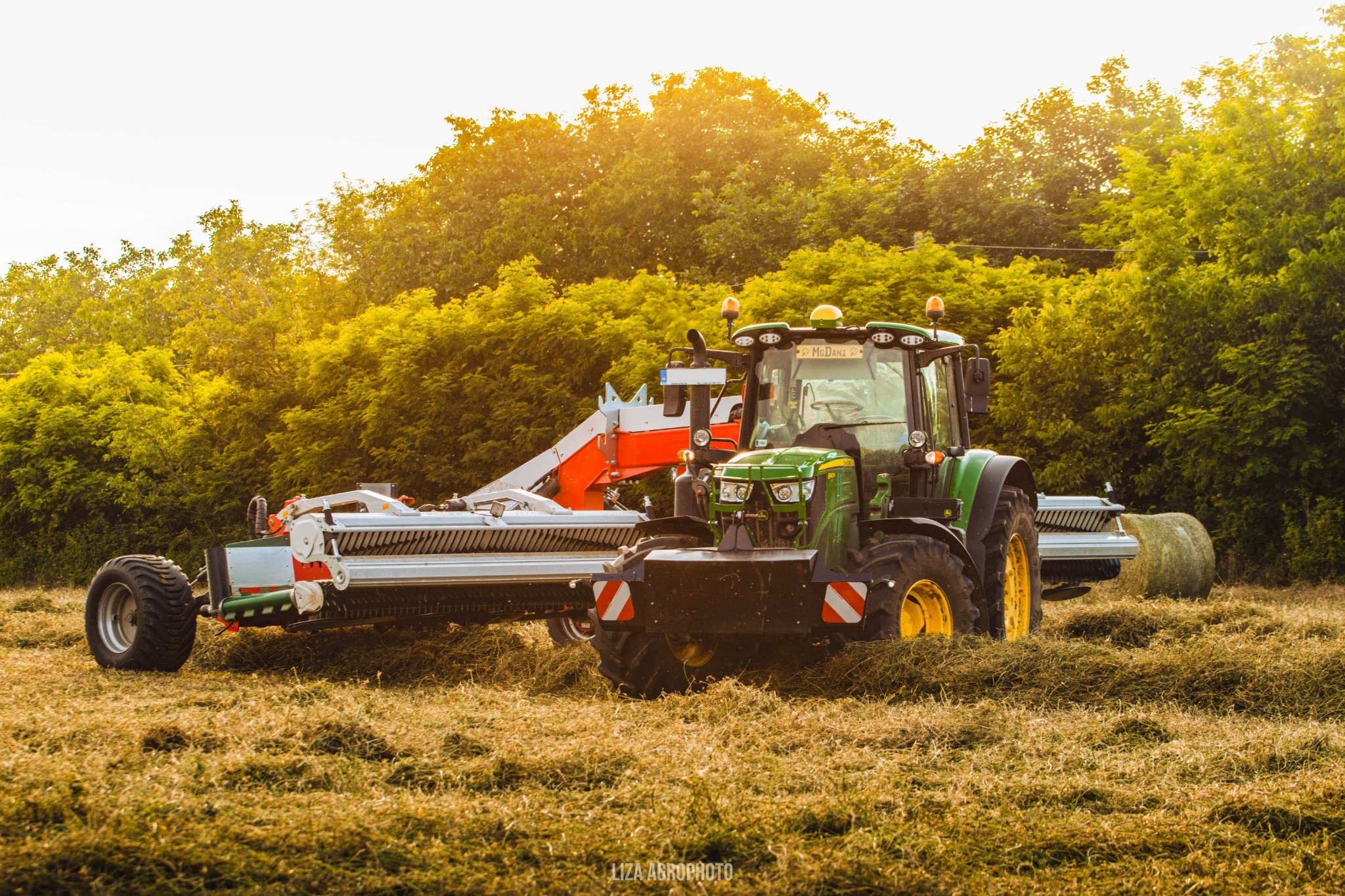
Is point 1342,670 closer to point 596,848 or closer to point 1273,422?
point 596,848

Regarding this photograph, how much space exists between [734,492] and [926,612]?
1296 millimetres

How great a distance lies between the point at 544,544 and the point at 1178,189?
9.83 meters

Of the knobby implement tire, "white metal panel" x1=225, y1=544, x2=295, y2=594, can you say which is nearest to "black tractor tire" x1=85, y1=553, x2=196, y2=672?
"white metal panel" x1=225, y1=544, x2=295, y2=594

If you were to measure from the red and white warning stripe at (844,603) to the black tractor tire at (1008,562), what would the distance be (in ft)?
4.33

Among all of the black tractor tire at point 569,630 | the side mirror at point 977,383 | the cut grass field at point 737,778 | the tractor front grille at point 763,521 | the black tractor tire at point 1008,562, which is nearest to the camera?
the cut grass field at point 737,778

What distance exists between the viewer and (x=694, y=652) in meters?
7.90

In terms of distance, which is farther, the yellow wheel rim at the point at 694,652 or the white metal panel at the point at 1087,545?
the white metal panel at the point at 1087,545

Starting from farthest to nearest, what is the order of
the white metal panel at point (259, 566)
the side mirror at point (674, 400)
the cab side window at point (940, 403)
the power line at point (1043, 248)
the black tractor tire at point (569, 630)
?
the power line at point (1043, 248) < the black tractor tire at point (569, 630) < the white metal panel at point (259, 566) < the cab side window at point (940, 403) < the side mirror at point (674, 400)

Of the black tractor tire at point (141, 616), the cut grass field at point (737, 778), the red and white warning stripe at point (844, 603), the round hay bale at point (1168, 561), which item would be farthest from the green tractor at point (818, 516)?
the round hay bale at point (1168, 561)

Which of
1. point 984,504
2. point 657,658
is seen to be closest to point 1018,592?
point 984,504

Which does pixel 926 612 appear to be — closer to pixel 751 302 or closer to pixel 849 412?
pixel 849 412

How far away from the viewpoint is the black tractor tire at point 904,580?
24.0ft

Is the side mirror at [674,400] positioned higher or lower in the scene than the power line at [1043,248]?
lower

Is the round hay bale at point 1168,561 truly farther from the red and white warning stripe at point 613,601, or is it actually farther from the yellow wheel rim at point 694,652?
the red and white warning stripe at point 613,601
